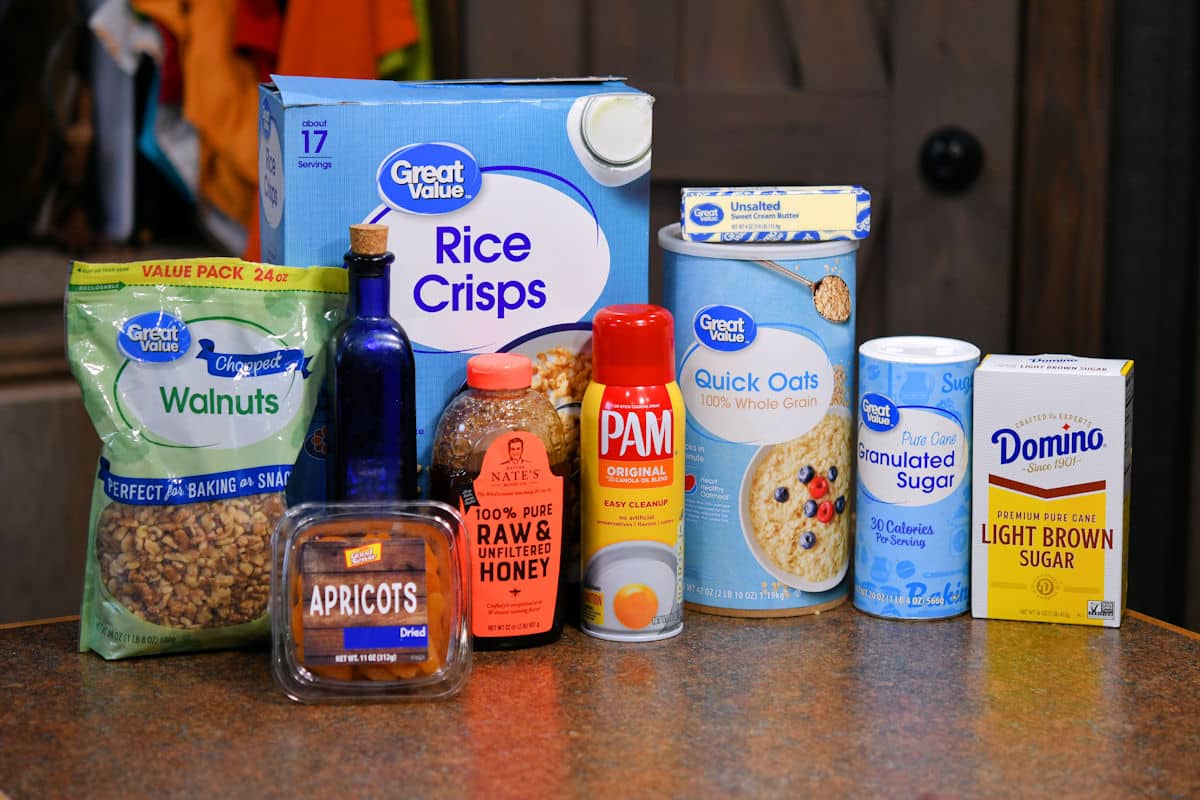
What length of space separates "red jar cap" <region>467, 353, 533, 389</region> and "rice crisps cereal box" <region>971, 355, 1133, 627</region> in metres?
0.33

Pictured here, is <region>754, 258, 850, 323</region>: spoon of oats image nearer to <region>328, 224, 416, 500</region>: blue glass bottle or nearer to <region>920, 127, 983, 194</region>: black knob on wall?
<region>328, 224, 416, 500</region>: blue glass bottle

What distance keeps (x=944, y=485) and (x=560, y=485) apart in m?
0.28

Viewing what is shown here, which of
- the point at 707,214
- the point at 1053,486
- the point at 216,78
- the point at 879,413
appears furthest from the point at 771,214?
the point at 216,78

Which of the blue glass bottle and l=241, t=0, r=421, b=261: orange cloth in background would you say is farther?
l=241, t=0, r=421, b=261: orange cloth in background

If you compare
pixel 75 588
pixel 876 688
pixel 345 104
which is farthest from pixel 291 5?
pixel 876 688

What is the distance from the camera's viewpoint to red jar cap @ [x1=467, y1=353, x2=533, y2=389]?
1.02 meters

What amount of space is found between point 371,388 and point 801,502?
33 cm

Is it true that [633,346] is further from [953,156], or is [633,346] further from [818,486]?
[953,156]

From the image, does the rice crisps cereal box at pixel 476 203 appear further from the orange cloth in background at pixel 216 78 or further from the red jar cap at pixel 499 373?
the orange cloth in background at pixel 216 78

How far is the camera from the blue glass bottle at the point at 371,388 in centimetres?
100

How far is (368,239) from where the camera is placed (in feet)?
3.28

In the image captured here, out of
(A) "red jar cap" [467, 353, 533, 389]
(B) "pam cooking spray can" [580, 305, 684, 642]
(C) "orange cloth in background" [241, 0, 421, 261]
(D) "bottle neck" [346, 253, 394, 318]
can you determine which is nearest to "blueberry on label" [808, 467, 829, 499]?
(B) "pam cooking spray can" [580, 305, 684, 642]

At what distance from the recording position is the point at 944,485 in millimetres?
1086

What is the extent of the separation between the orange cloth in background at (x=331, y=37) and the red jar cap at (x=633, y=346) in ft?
4.22
